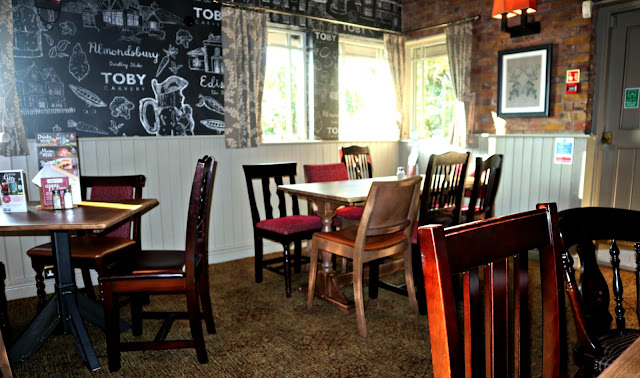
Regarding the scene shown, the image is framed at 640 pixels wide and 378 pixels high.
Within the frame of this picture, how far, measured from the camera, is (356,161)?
439cm

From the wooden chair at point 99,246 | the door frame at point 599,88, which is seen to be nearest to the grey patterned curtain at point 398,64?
the door frame at point 599,88

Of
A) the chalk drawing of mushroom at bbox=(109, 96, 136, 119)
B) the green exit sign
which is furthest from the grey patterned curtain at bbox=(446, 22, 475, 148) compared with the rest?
the chalk drawing of mushroom at bbox=(109, 96, 136, 119)

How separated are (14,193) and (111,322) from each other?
2.87 feet

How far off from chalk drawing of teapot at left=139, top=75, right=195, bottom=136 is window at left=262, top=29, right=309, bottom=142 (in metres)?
0.88

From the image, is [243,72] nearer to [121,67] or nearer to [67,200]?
[121,67]

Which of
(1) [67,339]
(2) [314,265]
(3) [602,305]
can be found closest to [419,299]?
(2) [314,265]

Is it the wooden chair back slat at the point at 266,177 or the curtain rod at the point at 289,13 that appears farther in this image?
the curtain rod at the point at 289,13

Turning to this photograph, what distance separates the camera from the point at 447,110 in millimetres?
5164

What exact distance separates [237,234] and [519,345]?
3529 mm

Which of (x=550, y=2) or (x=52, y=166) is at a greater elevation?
(x=550, y=2)

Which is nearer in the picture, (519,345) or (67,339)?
(519,345)

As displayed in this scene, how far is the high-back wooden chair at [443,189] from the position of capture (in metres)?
2.79

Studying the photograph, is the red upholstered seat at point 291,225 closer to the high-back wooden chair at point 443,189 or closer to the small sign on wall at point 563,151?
the high-back wooden chair at point 443,189

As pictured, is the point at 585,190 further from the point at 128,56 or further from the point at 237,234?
the point at 128,56
